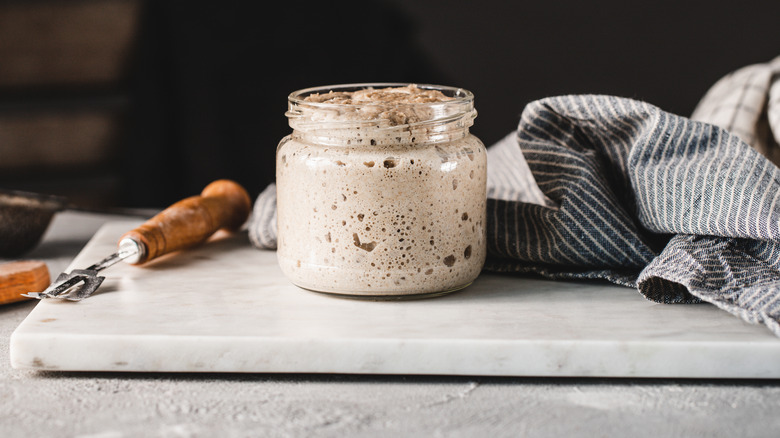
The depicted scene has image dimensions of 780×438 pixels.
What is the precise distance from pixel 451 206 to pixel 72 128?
127cm

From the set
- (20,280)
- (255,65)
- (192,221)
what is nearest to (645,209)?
(192,221)

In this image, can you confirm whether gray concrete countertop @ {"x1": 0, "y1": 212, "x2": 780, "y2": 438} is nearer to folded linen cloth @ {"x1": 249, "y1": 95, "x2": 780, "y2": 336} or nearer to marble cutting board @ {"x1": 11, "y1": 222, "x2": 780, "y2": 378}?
marble cutting board @ {"x1": 11, "y1": 222, "x2": 780, "y2": 378}

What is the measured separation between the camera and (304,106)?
0.77 meters

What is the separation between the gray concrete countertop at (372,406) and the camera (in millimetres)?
590

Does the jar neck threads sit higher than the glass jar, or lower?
higher

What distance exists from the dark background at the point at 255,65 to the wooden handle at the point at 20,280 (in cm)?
81

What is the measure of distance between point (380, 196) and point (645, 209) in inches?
11.5

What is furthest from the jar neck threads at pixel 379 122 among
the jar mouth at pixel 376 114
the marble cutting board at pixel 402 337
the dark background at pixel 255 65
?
the dark background at pixel 255 65

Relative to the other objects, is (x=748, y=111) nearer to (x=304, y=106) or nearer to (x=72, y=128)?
(x=304, y=106)

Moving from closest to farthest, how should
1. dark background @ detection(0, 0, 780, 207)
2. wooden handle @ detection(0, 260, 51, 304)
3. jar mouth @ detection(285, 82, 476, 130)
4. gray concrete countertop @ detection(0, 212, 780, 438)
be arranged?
gray concrete countertop @ detection(0, 212, 780, 438)
jar mouth @ detection(285, 82, 476, 130)
wooden handle @ detection(0, 260, 51, 304)
dark background @ detection(0, 0, 780, 207)

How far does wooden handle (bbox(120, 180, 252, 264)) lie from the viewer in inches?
36.2

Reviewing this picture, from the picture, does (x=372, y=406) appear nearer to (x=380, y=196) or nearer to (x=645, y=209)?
(x=380, y=196)

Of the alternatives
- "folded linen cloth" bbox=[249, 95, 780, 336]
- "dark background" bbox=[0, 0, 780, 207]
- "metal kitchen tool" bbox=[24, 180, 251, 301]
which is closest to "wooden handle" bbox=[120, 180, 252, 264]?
"metal kitchen tool" bbox=[24, 180, 251, 301]

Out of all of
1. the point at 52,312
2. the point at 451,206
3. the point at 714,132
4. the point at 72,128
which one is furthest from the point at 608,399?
the point at 72,128
